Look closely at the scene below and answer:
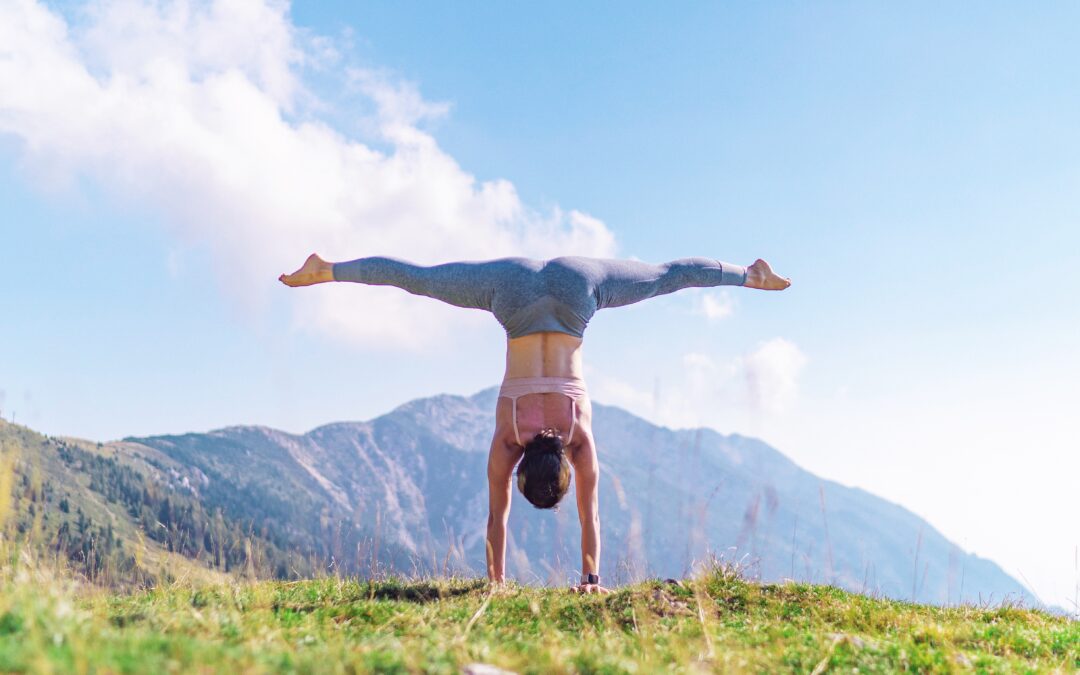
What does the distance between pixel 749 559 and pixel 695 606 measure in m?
1.55

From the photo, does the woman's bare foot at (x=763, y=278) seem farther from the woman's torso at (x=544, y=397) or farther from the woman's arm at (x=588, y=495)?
the woman's arm at (x=588, y=495)

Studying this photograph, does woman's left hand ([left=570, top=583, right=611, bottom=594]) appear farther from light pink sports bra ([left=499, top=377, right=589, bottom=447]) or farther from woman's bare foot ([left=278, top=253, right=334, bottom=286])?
woman's bare foot ([left=278, top=253, right=334, bottom=286])

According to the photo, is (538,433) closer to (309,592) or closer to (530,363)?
(530,363)

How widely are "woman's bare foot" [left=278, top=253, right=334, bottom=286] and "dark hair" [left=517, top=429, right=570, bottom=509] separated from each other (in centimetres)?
296

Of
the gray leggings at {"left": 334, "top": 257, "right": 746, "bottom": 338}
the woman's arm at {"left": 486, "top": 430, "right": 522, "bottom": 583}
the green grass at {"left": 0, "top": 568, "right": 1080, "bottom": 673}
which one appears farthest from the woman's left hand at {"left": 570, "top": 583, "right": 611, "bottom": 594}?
the gray leggings at {"left": 334, "top": 257, "right": 746, "bottom": 338}

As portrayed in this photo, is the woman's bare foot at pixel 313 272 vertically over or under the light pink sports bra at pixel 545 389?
over

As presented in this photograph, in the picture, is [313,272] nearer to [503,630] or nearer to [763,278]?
[503,630]

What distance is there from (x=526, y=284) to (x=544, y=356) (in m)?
0.73

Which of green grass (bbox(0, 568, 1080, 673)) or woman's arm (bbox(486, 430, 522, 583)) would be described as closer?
green grass (bbox(0, 568, 1080, 673))

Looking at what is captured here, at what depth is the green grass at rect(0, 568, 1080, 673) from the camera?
355 centimetres

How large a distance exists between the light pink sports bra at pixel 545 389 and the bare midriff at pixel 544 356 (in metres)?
0.06

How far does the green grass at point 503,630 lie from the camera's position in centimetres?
355

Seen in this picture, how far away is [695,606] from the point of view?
6.88 m

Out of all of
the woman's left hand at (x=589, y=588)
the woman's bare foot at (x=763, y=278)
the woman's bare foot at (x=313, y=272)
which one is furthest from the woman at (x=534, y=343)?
the woman's bare foot at (x=763, y=278)
